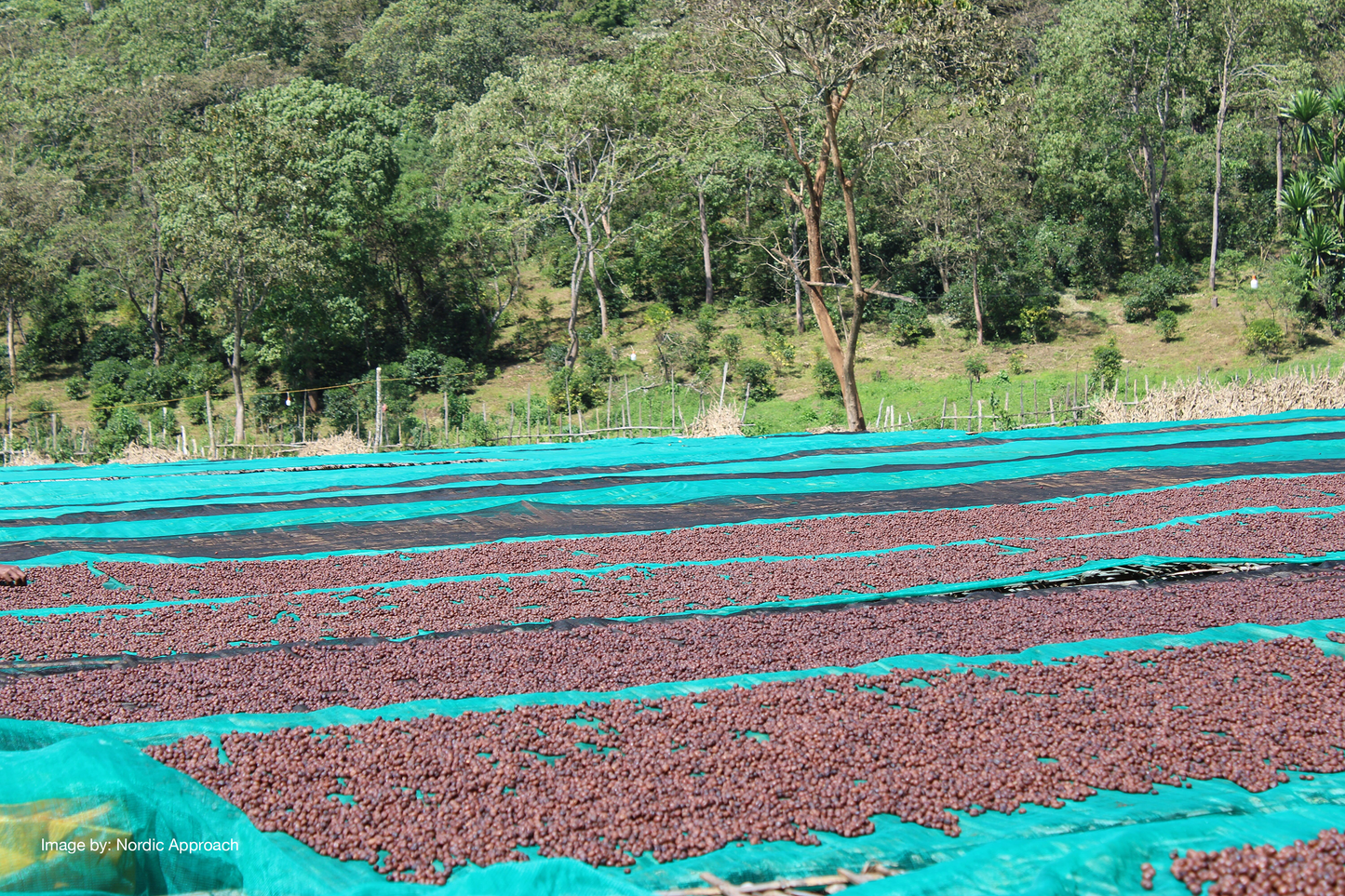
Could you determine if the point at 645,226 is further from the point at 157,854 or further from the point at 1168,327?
the point at 157,854

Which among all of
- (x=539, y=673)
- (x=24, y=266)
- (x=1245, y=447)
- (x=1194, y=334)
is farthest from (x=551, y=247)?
(x=539, y=673)

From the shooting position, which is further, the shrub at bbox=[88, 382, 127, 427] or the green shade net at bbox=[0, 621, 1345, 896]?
the shrub at bbox=[88, 382, 127, 427]

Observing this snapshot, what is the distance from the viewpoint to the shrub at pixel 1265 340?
19.3 metres

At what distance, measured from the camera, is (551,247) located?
27.5 metres

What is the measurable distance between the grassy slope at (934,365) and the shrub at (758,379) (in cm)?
24

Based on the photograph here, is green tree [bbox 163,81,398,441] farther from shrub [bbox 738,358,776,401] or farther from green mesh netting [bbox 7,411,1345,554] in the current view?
green mesh netting [bbox 7,411,1345,554]

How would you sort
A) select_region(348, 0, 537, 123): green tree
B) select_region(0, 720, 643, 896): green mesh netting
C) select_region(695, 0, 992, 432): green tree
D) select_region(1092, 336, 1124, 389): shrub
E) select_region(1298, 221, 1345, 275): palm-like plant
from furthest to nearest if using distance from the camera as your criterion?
select_region(348, 0, 537, 123): green tree
select_region(1092, 336, 1124, 389): shrub
select_region(1298, 221, 1345, 275): palm-like plant
select_region(695, 0, 992, 432): green tree
select_region(0, 720, 643, 896): green mesh netting

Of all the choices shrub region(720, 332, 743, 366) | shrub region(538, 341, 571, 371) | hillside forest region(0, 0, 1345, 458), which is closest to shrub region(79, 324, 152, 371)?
hillside forest region(0, 0, 1345, 458)

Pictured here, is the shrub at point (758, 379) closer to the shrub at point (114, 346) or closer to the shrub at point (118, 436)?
the shrub at point (118, 436)

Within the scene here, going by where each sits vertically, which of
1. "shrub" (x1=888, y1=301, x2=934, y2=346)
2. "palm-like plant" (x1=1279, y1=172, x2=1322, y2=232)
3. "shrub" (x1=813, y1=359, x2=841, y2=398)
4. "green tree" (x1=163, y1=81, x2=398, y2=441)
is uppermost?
"green tree" (x1=163, y1=81, x2=398, y2=441)

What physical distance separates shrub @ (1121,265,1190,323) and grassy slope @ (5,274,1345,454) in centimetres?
32

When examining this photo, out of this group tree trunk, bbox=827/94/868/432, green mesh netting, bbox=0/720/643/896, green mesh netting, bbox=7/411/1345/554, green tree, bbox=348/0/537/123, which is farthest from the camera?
green tree, bbox=348/0/537/123

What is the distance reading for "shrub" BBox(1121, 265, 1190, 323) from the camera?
21734 millimetres

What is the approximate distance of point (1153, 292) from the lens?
21.7m
